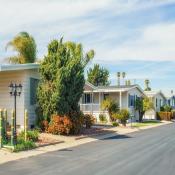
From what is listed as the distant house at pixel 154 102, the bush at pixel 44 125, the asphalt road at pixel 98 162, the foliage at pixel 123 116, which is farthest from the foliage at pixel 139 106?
the asphalt road at pixel 98 162

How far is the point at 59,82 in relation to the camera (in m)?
22.3

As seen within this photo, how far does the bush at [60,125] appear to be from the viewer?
2172cm

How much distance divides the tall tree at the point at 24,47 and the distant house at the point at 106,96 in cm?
1001

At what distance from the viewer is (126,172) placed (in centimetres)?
1109

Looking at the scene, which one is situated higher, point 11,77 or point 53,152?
point 11,77

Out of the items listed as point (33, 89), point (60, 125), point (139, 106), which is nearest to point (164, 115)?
point (139, 106)

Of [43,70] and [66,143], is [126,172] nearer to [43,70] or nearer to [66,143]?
[66,143]

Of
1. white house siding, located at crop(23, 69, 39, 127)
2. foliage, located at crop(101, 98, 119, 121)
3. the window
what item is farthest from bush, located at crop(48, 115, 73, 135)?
foliage, located at crop(101, 98, 119, 121)

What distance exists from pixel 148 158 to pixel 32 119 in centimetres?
1164

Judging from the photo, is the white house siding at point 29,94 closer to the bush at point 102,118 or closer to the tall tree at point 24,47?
the tall tree at point 24,47

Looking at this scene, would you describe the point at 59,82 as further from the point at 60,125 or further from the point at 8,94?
the point at 8,94

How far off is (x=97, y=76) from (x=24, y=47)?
37251 millimetres

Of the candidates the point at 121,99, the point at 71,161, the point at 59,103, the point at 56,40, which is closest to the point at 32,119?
the point at 59,103

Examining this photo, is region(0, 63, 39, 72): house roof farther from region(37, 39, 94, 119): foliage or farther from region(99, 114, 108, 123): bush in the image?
region(99, 114, 108, 123): bush
